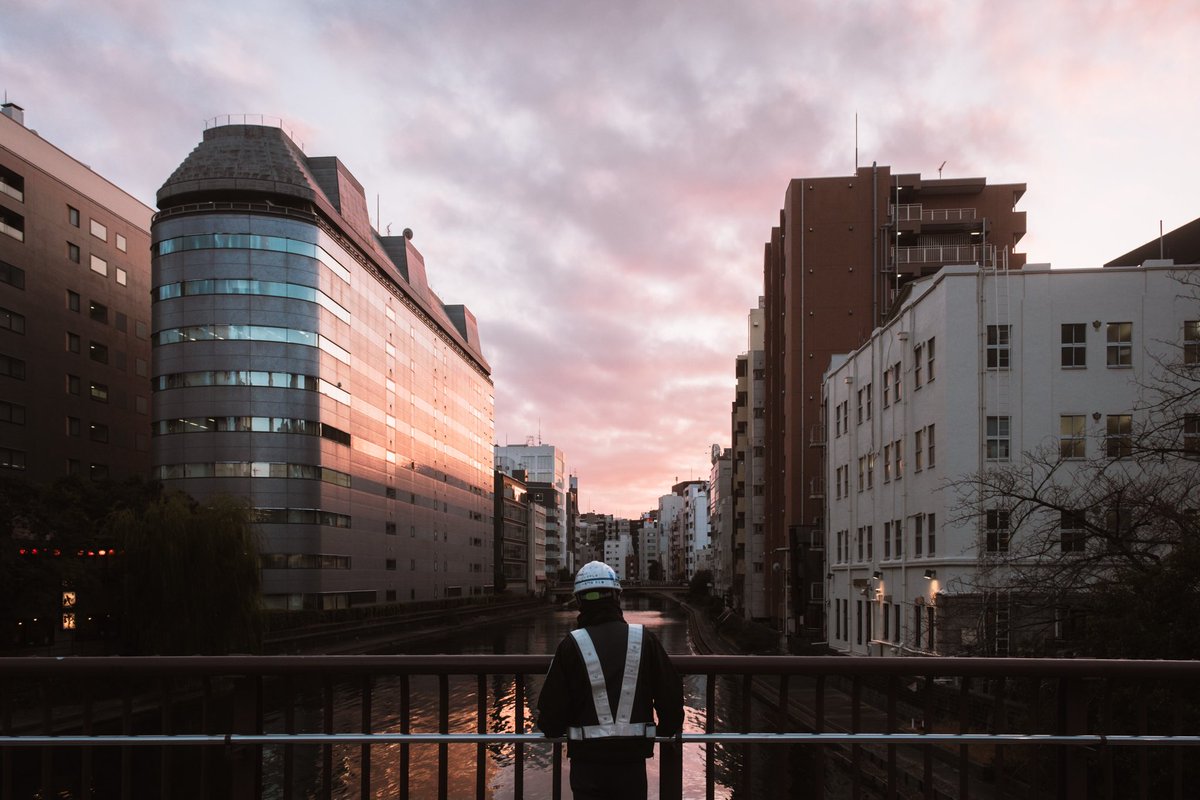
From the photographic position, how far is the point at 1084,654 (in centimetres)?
1666

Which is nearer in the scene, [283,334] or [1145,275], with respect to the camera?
[1145,275]

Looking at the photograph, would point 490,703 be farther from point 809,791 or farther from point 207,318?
Result: point 207,318

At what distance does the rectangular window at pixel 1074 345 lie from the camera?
102 ft

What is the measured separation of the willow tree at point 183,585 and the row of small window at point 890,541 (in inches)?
1015

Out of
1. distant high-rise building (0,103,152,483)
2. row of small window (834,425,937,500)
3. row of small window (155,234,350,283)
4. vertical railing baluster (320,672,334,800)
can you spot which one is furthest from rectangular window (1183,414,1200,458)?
distant high-rise building (0,103,152,483)

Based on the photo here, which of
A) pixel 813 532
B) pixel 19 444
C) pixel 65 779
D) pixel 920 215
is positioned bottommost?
pixel 65 779

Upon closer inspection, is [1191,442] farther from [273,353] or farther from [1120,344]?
[273,353]

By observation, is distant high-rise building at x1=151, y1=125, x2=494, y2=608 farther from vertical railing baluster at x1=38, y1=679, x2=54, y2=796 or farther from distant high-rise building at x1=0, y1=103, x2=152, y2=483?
vertical railing baluster at x1=38, y1=679, x2=54, y2=796

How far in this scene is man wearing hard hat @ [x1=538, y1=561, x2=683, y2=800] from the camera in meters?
4.72

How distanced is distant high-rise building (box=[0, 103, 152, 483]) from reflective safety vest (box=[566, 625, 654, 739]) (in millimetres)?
63769

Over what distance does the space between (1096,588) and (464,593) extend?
10255cm

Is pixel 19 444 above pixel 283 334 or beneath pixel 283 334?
beneath

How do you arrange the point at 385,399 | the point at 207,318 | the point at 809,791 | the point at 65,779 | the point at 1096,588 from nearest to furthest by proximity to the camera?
the point at 1096,588, the point at 809,791, the point at 65,779, the point at 207,318, the point at 385,399

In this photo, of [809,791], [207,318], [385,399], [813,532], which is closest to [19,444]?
[207,318]
